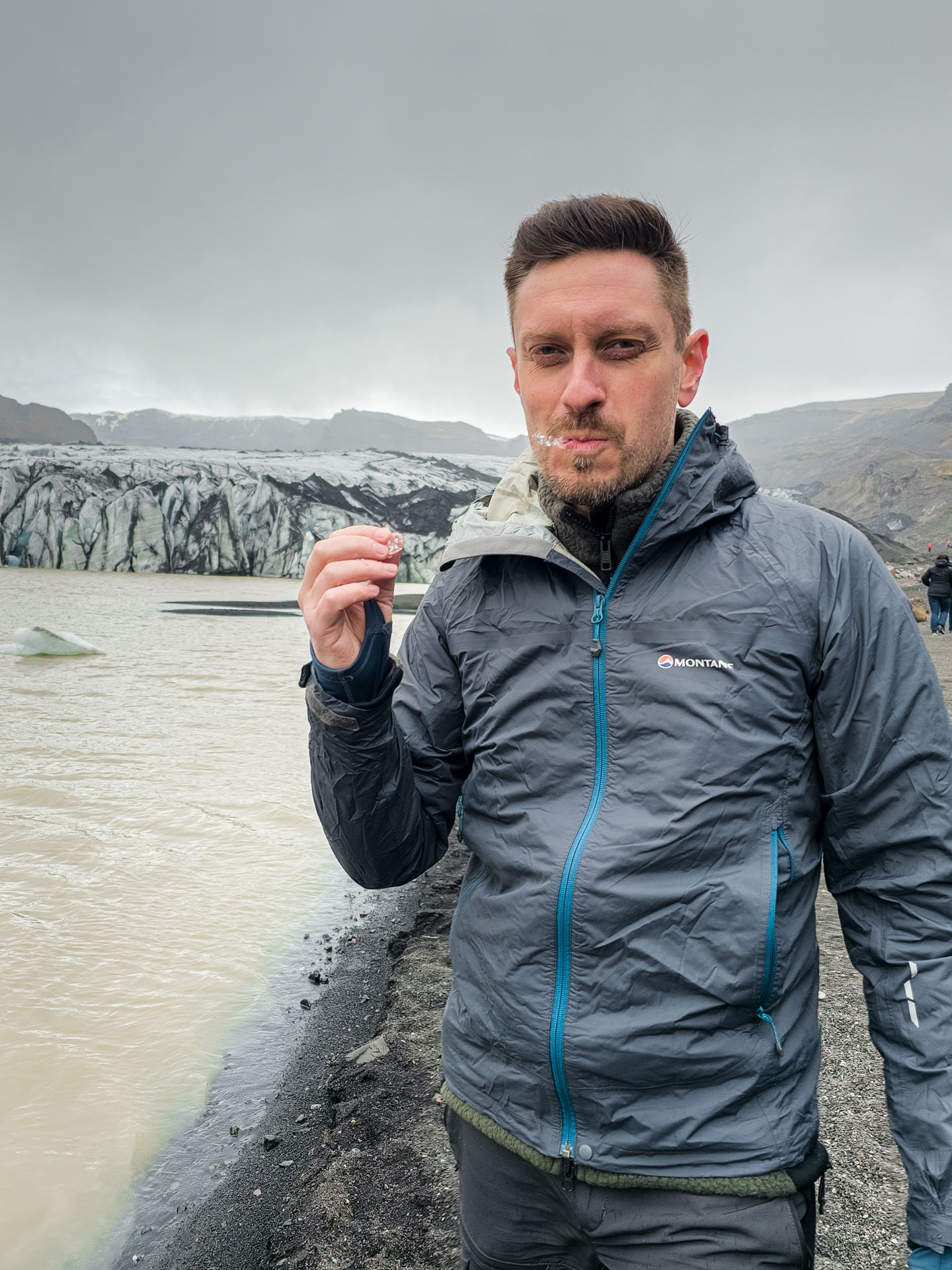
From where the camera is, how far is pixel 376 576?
4.67ft

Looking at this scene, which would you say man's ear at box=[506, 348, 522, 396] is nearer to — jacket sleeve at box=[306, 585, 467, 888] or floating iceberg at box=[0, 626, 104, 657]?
jacket sleeve at box=[306, 585, 467, 888]

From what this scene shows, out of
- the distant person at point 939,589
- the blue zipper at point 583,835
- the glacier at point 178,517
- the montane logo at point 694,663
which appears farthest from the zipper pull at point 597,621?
the glacier at point 178,517

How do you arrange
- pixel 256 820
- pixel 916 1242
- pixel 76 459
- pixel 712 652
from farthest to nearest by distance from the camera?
1. pixel 76 459
2. pixel 256 820
3. pixel 712 652
4. pixel 916 1242

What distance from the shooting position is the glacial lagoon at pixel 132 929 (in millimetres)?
2939

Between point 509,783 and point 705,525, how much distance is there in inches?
21.4

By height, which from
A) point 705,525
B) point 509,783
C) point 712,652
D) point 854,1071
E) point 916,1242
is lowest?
point 854,1071

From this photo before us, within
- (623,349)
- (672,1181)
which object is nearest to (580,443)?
(623,349)

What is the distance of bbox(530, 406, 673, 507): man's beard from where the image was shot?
4.76 feet

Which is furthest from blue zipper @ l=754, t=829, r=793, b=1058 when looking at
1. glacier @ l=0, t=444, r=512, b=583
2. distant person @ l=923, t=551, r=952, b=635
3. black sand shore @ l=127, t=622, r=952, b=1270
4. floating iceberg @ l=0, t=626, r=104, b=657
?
glacier @ l=0, t=444, r=512, b=583

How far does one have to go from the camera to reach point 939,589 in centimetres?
1720

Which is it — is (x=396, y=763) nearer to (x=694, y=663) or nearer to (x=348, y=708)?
(x=348, y=708)

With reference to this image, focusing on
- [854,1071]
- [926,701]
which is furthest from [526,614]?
[854,1071]

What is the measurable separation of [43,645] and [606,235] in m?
14.5

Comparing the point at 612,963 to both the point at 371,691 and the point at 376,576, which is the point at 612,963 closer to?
the point at 371,691
